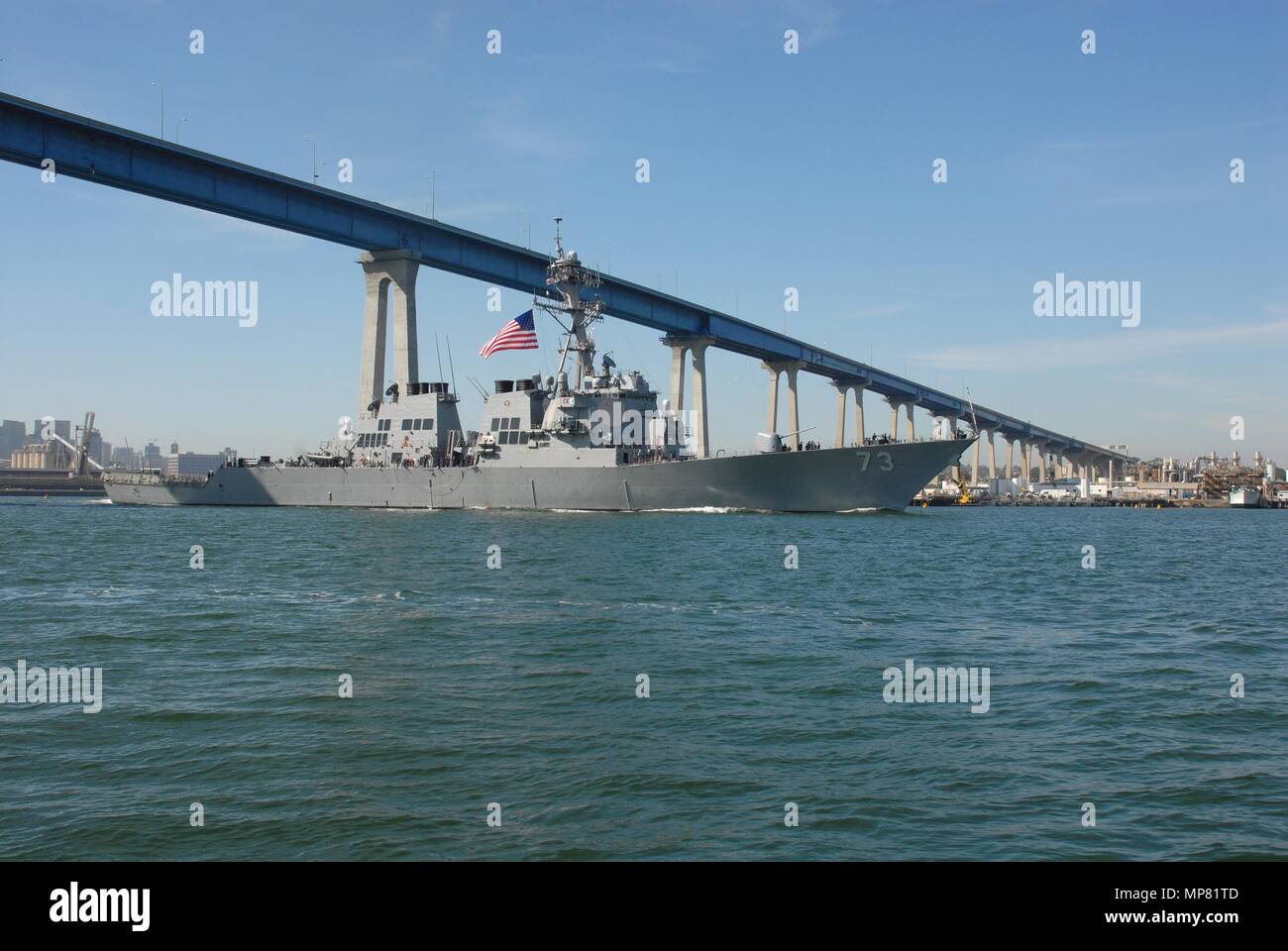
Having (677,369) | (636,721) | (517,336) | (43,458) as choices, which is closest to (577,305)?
(517,336)

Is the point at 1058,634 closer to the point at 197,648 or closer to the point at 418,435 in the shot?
the point at 197,648

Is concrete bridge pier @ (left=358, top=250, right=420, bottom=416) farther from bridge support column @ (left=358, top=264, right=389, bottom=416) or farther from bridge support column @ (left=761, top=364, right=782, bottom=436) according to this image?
bridge support column @ (left=761, top=364, right=782, bottom=436)

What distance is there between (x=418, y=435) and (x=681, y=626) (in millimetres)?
47647

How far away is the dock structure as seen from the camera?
43375 millimetres

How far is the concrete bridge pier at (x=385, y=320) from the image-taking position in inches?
2345

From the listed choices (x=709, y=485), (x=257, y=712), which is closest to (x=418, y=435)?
(x=709, y=485)

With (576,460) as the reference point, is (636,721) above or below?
below

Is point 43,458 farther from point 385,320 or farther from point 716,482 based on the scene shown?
point 716,482

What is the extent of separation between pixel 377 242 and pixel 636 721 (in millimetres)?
52465

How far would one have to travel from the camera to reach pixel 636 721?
36.3 feet

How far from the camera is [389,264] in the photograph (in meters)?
60.2

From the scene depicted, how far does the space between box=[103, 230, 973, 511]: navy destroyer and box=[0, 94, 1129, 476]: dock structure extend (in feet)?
11.4

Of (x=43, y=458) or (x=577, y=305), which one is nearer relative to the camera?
(x=577, y=305)

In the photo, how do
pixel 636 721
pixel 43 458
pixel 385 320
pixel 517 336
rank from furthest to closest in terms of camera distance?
1. pixel 43 458
2. pixel 385 320
3. pixel 517 336
4. pixel 636 721
